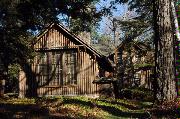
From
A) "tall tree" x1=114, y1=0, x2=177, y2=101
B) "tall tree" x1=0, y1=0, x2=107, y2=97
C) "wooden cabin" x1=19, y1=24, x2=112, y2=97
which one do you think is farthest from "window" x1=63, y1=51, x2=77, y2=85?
"tall tree" x1=114, y1=0, x2=177, y2=101

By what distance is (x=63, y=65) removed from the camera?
3161 cm

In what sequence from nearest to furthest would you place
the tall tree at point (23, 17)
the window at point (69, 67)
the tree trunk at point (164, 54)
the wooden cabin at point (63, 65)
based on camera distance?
the tree trunk at point (164, 54) → the tall tree at point (23, 17) → the wooden cabin at point (63, 65) → the window at point (69, 67)

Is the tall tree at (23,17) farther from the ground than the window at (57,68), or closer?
farther from the ground

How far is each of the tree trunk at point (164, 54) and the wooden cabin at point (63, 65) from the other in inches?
605

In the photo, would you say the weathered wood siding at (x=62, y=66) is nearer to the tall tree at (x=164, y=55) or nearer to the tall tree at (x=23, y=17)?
the tall tree at (x=23, y=17)

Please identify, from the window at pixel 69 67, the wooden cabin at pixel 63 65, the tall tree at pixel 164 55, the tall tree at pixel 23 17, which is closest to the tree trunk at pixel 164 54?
the tall tree at pixel 164 55

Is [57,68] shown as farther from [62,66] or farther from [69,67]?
[69,67]

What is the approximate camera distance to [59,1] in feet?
57.7

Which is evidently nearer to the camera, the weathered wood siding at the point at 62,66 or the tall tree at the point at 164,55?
the tall tree at the point at 164,55

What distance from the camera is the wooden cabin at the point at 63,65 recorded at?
31047mm

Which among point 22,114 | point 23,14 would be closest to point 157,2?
point 23,14

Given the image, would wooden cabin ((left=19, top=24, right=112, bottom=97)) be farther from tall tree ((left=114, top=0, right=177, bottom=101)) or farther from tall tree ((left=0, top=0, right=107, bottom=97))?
tall tree ((left=114, top=0, right=177, bottom=101))

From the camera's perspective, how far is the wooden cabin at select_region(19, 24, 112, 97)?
31047 millimetres

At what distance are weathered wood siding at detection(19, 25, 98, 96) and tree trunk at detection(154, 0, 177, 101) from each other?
15.6 m
